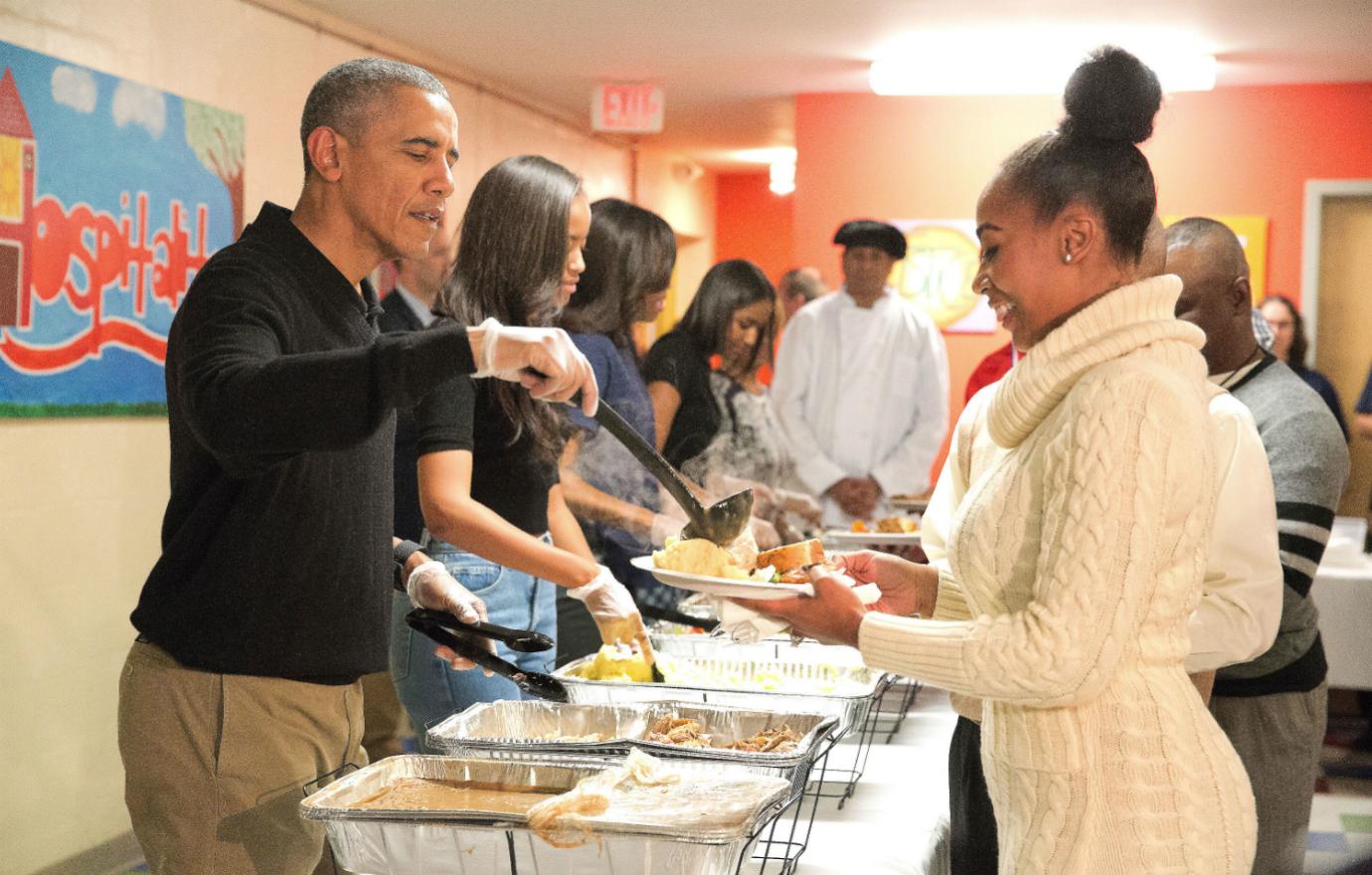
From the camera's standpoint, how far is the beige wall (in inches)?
149

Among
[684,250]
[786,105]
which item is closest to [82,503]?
[786,105]

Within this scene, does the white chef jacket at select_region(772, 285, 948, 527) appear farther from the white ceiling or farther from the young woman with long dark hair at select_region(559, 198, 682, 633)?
the young woman with long dark hair at select_region(559, 198, 682, 633)

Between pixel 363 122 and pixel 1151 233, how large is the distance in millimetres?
887

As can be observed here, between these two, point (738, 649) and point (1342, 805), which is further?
point (1342, 805)

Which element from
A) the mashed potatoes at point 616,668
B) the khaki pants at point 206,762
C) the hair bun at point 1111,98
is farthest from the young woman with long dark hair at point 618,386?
the hair bun at point 1111,98

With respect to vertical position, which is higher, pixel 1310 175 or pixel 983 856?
pixel 1310 175

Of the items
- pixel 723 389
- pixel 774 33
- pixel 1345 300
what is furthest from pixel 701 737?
pixel 1345 300

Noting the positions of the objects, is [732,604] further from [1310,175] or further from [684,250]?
[684,250]

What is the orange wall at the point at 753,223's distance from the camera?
11203 millimetres

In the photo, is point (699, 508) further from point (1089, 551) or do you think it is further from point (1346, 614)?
point (1346, 614)

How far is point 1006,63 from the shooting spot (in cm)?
627

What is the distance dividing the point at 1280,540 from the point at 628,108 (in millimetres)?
5131

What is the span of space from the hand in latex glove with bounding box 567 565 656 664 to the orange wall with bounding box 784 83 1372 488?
492cm

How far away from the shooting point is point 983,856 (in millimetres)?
1994
